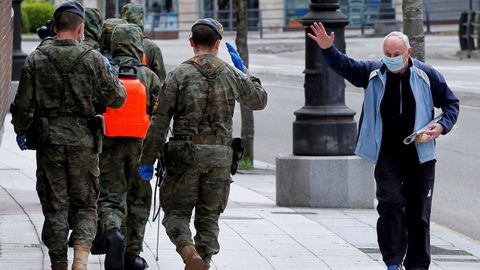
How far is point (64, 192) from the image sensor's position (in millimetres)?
7754

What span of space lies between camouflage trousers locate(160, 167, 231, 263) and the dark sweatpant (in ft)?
4.01

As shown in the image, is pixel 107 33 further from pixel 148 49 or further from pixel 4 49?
pixel 4 49

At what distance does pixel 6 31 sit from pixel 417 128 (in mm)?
4312

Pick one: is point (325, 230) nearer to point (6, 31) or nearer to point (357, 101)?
point (6, 31)

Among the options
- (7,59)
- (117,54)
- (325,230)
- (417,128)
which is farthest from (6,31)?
(417,128)

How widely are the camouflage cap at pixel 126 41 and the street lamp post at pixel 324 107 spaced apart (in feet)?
13.1

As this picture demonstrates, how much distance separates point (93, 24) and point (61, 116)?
70.2 inches

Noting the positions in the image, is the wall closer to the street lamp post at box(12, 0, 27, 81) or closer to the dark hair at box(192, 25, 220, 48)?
the dark hair at box(192, 25, 220, 48)

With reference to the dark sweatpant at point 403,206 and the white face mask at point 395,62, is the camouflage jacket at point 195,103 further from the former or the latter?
the dark sweatpant at point 403,206

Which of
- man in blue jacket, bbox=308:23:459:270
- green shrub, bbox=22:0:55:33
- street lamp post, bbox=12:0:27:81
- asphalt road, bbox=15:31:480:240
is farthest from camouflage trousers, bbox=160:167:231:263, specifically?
green shrub, bbox=22:0:55:33

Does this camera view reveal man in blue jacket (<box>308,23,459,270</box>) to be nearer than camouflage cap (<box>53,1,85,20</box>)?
No

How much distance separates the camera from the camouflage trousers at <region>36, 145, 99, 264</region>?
7.68m

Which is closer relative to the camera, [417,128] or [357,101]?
[417,128]

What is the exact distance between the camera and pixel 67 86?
7691mm
